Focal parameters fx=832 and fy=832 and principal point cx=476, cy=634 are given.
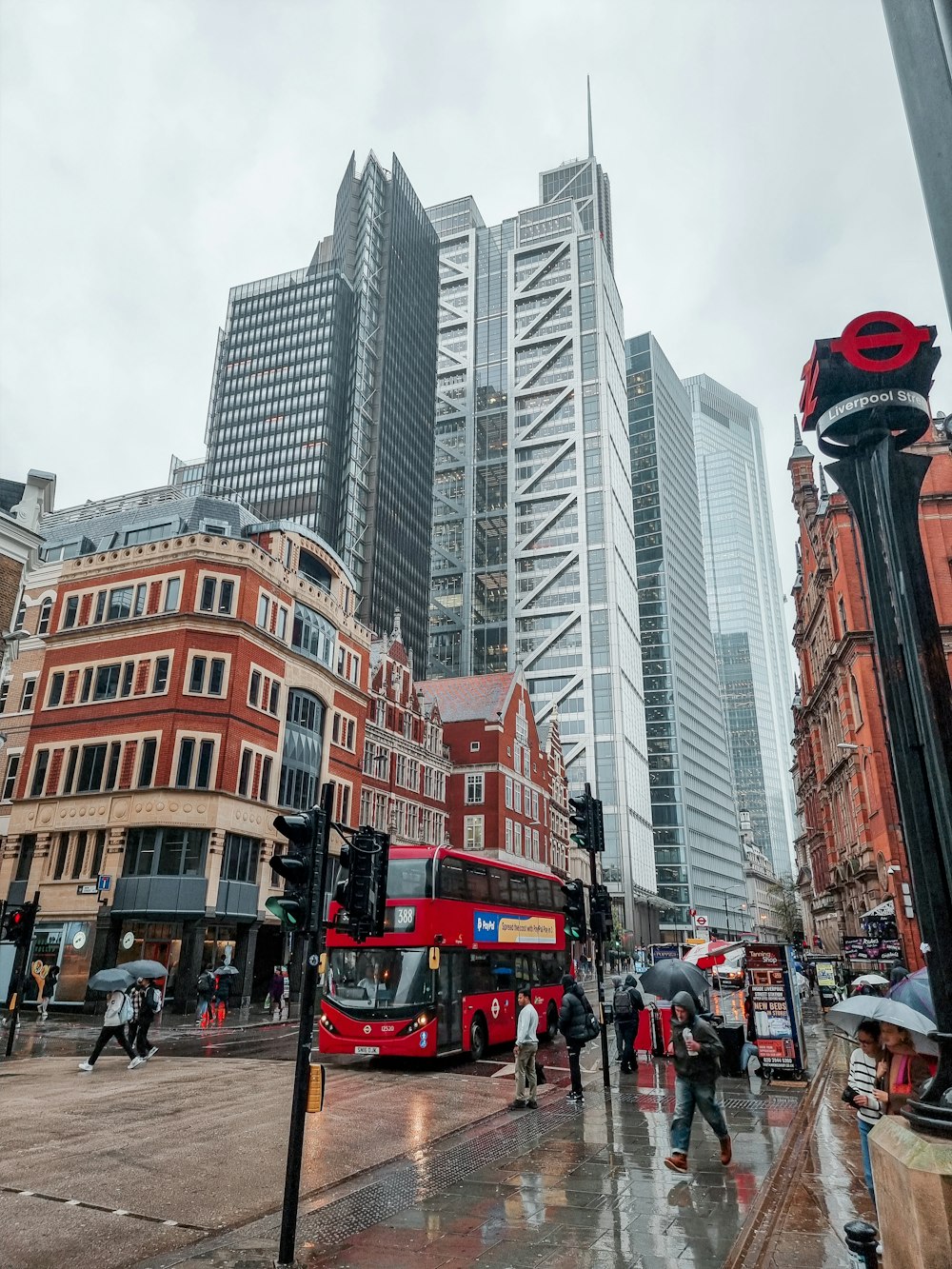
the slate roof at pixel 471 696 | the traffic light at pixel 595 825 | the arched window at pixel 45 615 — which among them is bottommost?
the traffic light at pixel 595 825

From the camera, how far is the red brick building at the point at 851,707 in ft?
114

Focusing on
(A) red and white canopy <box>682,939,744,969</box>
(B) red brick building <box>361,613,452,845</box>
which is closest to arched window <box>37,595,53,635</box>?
(B) red brick building <box>361,613,452,845</box>

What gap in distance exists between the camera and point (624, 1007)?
1852cm

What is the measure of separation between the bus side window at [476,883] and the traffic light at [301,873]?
13.3m

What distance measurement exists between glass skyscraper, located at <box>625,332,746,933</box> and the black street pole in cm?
13055

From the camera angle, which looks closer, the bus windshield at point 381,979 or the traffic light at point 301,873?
the traffic light at point 301,873

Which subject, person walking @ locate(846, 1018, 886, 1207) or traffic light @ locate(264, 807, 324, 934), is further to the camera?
person walking @ locate(846, 1018, 886, 1207)

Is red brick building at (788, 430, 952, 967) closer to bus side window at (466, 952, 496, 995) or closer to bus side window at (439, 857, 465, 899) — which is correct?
bus side window at (466, 952, 496, 995)

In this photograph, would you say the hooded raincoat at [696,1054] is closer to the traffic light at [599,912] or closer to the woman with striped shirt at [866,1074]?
the woman with striped shirt at [866,1074]

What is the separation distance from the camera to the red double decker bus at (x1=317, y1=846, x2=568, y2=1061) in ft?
59.7

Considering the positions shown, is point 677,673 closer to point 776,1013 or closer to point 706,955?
point 706,955

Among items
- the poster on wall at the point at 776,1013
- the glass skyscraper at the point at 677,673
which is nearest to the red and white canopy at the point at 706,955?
the poster on wall at the point at 776,1013

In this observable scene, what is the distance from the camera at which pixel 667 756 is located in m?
145

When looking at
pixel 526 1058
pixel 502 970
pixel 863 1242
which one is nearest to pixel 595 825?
pixel 526 1058
